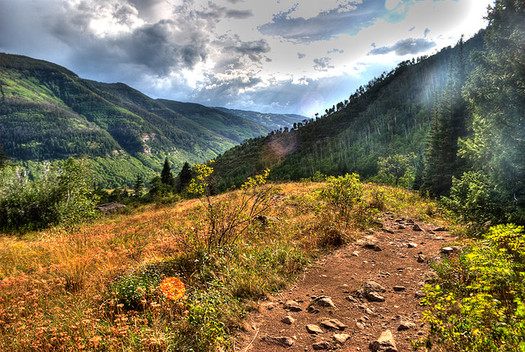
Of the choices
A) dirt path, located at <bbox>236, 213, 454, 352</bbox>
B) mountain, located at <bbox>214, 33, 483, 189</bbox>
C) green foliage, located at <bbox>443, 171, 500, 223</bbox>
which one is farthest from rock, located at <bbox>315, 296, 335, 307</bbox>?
mountain, located at <bbox>214, 33, 483, 189</bbox>

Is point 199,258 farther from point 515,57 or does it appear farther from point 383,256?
point 515,57

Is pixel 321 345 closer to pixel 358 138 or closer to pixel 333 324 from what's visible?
pixel 333 324

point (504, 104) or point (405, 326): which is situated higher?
point (504, 104)

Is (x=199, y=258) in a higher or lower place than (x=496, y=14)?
lower

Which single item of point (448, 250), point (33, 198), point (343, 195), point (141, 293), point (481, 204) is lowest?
point (448, 250)

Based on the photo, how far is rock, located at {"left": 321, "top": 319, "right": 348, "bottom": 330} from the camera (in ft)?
11.9

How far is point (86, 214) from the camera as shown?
53.4 ft

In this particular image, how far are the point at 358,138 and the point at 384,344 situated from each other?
168m

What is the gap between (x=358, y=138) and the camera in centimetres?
15550

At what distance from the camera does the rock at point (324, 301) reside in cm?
418

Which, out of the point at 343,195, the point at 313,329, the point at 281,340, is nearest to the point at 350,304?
the point at 313,329

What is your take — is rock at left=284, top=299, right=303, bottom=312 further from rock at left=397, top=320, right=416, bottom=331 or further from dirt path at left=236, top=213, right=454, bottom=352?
rock at left=397, top=320, right=416, bottom=331

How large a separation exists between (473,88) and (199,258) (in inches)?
513

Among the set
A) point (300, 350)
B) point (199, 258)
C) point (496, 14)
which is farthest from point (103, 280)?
point (496, 14)
